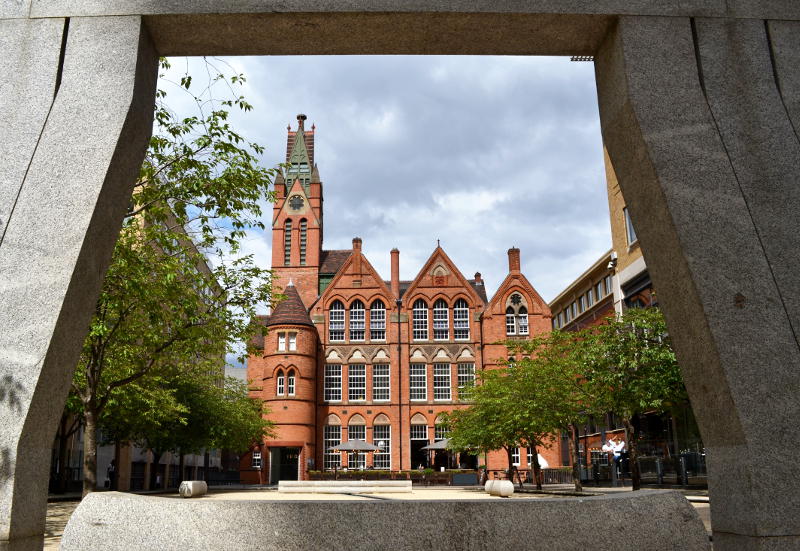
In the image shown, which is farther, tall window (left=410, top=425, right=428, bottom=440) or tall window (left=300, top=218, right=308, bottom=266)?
tall window (left=300, top=218, right=308, bottom=266)

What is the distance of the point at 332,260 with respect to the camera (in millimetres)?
62938

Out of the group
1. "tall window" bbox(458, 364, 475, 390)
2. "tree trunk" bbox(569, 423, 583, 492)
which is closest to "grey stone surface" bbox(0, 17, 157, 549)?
"tree trunk" bbox(569, 423, 583, 492)

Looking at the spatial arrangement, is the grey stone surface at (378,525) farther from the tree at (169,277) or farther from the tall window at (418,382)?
the tall window at (418,382)

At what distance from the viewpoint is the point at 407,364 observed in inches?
2080

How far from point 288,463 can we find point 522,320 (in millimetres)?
20519

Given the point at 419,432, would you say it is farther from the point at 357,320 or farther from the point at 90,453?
the point at 90,453

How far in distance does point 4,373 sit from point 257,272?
12.5 m

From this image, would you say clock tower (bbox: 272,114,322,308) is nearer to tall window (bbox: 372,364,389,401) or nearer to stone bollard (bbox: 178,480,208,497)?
tall window (bbox: 372,364,389,401)

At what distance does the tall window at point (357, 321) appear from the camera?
53688 mm

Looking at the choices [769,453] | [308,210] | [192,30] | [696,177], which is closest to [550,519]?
[769,453]

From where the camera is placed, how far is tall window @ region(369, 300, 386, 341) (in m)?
53.6

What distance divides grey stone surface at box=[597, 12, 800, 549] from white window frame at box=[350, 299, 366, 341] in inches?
1911

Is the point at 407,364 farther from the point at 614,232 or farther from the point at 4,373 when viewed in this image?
the point at 4,373

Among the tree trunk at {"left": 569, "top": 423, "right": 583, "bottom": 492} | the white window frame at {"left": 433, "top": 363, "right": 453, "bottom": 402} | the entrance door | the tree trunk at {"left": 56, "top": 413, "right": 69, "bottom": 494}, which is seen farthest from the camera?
the white window frame at {"left": 433, "top": 363, "right": 453, "bottom": 402}
